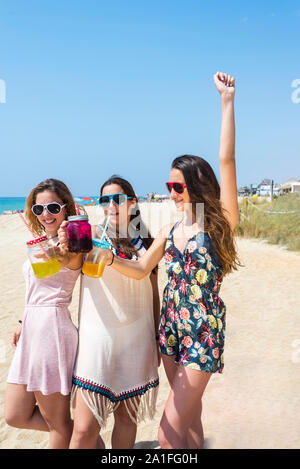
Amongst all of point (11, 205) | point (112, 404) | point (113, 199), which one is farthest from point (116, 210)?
point (11, 205)

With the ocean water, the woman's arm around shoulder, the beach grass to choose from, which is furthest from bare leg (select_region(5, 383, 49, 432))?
the ocean water

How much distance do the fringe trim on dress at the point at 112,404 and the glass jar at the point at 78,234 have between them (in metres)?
0.78

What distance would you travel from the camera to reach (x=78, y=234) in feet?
6.14

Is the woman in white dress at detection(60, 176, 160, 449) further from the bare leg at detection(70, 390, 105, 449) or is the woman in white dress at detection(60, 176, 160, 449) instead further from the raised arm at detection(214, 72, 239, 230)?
the raised arm at detection(214, 72, 239, 230)

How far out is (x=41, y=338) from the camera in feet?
7.04

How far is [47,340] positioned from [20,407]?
0.43m

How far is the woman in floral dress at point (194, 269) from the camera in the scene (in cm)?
212

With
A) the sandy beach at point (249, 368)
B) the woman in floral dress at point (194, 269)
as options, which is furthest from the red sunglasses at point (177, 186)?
the sandy beach at point (249, 368)

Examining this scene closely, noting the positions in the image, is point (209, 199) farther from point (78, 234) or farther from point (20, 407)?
point (20, 407)

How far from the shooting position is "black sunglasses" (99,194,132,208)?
93.4 inches

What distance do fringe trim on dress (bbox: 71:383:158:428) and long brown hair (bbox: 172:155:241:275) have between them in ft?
2.87

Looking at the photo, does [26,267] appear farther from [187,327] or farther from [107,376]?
[187,327]

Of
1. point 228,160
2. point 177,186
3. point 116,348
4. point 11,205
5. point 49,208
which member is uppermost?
point 228,160
